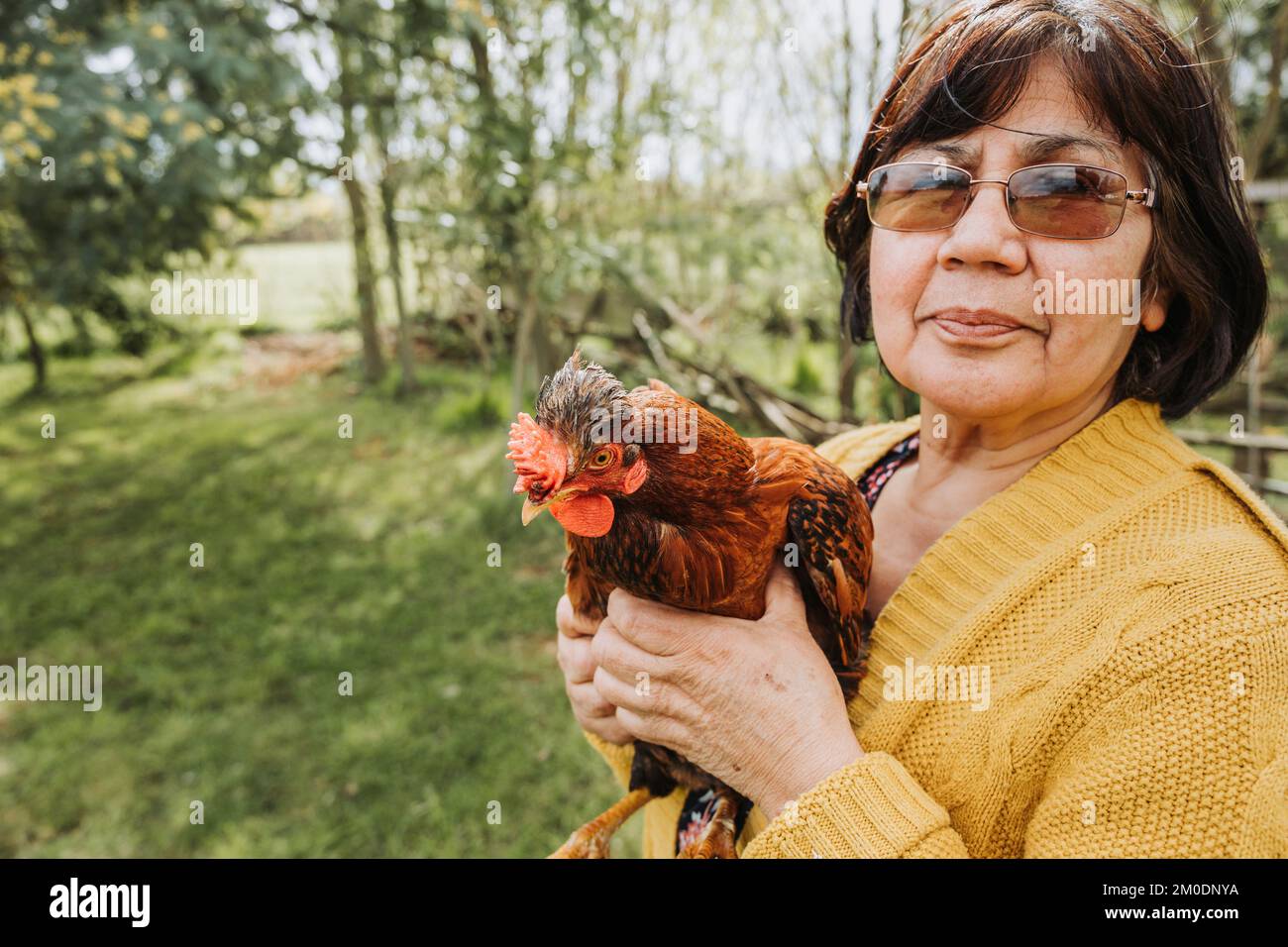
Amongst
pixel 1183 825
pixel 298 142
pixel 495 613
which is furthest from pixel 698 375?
pixel 1183 825

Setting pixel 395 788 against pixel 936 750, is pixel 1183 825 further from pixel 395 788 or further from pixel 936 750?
pixel 395 788

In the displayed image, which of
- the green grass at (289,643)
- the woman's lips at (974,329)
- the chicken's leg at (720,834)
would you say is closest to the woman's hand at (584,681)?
the chicken's leg at (720,834)

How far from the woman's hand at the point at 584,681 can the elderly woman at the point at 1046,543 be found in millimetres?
109

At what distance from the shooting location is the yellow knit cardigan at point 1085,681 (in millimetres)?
1082

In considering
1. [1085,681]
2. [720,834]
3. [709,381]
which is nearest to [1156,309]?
[1085,681]

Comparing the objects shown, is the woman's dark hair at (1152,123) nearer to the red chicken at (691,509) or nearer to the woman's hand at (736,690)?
the red chicken at (691,509)

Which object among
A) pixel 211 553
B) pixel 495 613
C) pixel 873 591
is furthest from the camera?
pixel 211 553

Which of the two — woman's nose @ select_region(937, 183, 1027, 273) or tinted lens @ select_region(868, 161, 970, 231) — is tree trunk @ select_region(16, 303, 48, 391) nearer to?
tinted lens @ select_region(868, 161, 970, 231)

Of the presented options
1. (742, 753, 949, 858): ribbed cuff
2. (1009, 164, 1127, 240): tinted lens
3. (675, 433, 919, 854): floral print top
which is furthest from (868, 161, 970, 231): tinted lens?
(742, 753, 949, 858): ribbed cuff

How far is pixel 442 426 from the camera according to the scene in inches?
333

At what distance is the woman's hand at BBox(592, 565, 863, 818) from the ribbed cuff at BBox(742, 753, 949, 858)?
69mm

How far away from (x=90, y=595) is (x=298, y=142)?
3793 mm

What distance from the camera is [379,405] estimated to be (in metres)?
9.59

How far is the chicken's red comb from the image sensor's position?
1325mm
